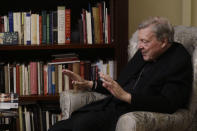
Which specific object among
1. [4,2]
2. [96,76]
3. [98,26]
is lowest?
[96,76]

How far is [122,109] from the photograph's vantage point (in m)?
2.11

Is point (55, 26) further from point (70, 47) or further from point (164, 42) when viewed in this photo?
point (164, 42)

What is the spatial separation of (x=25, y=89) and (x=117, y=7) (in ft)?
3.02

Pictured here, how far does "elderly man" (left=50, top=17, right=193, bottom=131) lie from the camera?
1.92 meters

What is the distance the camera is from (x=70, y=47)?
268 cm

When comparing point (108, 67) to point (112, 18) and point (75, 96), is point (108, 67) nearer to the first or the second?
point (112, 18)

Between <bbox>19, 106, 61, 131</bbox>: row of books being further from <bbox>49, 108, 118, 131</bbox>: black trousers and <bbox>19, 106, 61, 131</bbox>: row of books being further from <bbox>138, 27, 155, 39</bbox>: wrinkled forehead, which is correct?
<bbox>138, 27, 155, 39</bbox>: wrinkled forehead

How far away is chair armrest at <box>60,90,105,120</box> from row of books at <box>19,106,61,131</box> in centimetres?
64

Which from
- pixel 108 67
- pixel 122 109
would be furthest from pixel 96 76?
pixel 122 109

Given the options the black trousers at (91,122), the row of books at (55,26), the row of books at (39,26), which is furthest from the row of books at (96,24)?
the black trousers at (91,122)

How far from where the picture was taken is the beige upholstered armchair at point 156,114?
1769mm

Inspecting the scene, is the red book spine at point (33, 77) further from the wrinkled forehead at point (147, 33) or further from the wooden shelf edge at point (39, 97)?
the wrinkled forehead at point (147, 33)

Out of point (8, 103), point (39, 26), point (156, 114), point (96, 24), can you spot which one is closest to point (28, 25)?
point (39, 26)

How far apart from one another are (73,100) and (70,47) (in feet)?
1.88
